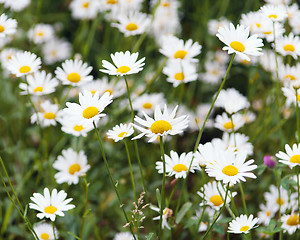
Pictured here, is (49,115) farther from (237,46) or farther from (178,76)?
(237,46)

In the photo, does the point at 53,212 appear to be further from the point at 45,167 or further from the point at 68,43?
the point at 68,43

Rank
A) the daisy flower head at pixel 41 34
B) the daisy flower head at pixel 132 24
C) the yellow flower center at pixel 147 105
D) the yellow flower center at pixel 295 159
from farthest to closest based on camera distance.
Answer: the daisy flower head at pixel 41 34 < the yellow flower center at pixel 147 105 < the daisy flower head at pixel 132 24 < the yellow flower center at pixel 295 159

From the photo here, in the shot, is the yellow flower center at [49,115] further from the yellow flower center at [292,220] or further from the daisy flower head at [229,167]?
the yellow flower center at [292,220]

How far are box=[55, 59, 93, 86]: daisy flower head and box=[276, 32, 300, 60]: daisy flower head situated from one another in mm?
755

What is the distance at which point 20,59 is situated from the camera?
5.14 feet

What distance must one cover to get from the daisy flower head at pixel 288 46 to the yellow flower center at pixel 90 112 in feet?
2.79

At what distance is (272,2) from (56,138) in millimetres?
1313

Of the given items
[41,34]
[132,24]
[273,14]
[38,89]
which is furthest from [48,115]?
[41,34]

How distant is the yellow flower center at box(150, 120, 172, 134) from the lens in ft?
3.80

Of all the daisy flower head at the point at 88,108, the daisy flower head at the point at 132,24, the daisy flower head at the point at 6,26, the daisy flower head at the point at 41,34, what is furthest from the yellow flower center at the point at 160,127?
the daisy flower head at the point at 41,34

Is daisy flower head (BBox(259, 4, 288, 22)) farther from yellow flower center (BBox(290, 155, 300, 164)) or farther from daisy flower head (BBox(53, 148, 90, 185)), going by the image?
daisy flower head (BBox(53, 148, 90, 185))

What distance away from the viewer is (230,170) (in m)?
1.15

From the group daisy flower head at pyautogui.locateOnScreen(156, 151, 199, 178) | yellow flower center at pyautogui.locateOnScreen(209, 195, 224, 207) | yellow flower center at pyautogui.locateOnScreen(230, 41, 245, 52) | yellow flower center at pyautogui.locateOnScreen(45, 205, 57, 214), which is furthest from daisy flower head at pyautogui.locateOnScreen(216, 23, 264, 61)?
yellow flower center at pyautogui.locateOnScreen(45, 205, 57, 214)

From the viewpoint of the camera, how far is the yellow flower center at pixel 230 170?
1.14m
